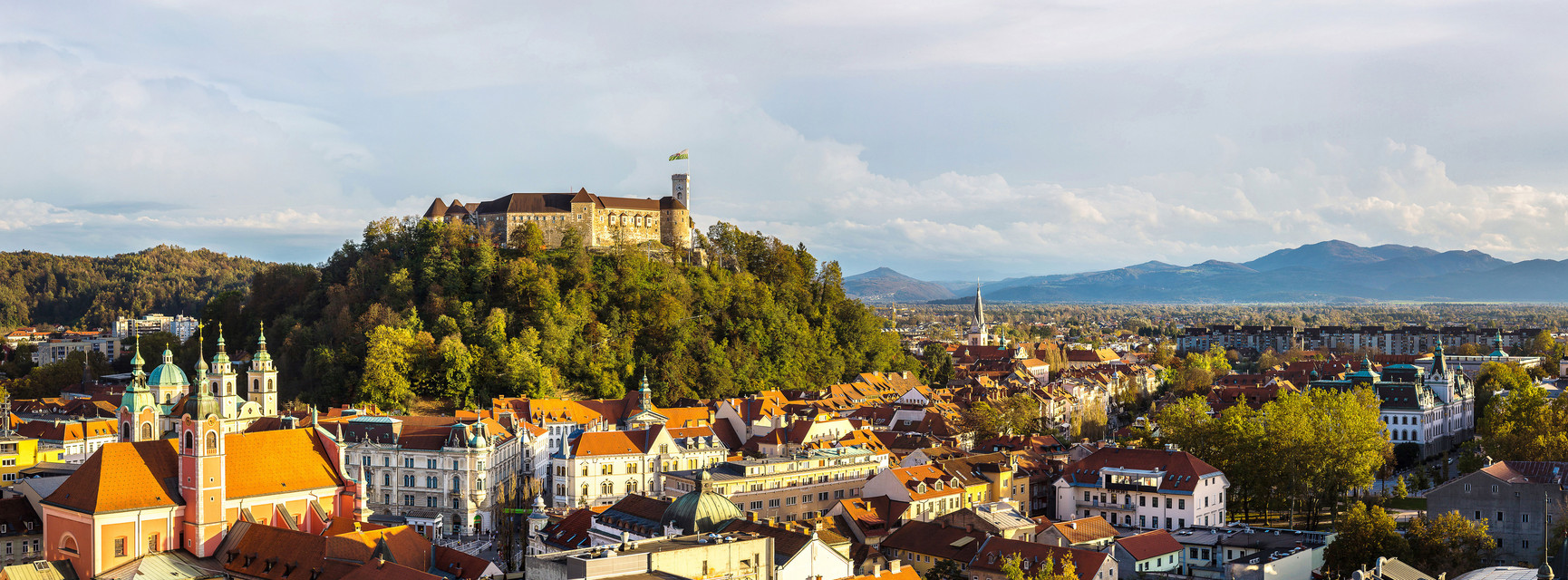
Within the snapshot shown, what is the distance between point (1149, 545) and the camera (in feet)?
155

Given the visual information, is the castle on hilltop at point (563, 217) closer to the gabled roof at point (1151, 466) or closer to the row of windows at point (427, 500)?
the row of windows at point (427, 500)

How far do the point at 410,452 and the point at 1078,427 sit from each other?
44.0m

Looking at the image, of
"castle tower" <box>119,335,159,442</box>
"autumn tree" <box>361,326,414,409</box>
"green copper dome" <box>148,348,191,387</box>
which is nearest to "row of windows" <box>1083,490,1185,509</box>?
"autumn tree" <box>361,326,414,409</box>

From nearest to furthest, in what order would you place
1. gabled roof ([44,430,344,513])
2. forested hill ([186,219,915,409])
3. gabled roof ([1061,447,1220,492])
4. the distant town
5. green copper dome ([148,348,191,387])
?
gabled roof ([44,430,344,513]), the distant town, gabled roof ([1061,447,1220,492]), green copper dome ([148,348,191,387]), forested hill ([186,219,915,409])

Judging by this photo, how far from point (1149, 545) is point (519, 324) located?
52869mm

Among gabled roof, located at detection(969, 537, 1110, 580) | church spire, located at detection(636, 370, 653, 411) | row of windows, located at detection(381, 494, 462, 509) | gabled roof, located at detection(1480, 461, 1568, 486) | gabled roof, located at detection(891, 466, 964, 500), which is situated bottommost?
row of windows, located at detection(381, 494, 462, 509)

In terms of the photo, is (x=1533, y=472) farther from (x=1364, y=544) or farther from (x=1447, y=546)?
(x=1364, y=544)

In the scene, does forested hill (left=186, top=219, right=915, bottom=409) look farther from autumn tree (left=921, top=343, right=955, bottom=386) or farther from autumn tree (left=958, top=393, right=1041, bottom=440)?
autumn tree (left=958, top=393, right=1041, bottom=440)

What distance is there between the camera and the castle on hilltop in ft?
318

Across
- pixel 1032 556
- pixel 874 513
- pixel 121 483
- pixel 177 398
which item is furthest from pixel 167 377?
pixel 1032 556

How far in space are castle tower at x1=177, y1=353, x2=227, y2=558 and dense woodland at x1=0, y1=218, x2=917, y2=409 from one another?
38.4 m

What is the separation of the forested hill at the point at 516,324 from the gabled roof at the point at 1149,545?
151 feet

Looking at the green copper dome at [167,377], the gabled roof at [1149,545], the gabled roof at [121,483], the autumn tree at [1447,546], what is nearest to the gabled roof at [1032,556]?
the gabled roof at [1149,545]

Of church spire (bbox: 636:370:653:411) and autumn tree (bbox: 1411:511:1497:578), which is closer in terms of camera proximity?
autumn tree (bbox: 1411:511:1497:578)
